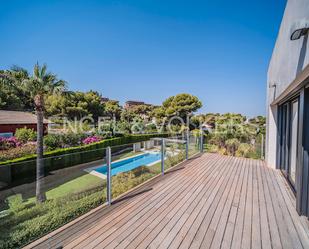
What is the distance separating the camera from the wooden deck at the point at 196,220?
6.26ft

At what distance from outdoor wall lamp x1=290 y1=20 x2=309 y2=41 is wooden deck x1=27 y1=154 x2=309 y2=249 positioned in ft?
8.09

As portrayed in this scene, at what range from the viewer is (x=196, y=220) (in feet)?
7.71

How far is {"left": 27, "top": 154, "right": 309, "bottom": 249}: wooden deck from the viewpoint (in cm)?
191

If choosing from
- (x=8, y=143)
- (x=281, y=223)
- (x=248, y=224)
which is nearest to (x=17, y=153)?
(x=8, y=143)

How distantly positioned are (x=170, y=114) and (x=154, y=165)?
744 inches

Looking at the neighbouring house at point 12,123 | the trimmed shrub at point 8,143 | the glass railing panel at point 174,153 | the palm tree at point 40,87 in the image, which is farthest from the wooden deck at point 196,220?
the neighbouring house at point 12,123

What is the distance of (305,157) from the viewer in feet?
7.72

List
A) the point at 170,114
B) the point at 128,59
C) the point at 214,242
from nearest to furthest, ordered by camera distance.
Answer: the point at 214,242
the point at 128,59
the point at 170,114

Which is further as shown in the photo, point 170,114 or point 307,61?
point 170,114

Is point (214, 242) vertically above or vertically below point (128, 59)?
below

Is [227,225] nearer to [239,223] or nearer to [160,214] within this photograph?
[239,223]

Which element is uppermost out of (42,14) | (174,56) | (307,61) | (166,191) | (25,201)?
(174,56)

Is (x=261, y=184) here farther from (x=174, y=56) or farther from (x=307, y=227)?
(x=174, y=56)

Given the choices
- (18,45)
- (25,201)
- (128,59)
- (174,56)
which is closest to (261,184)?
(25,201)
